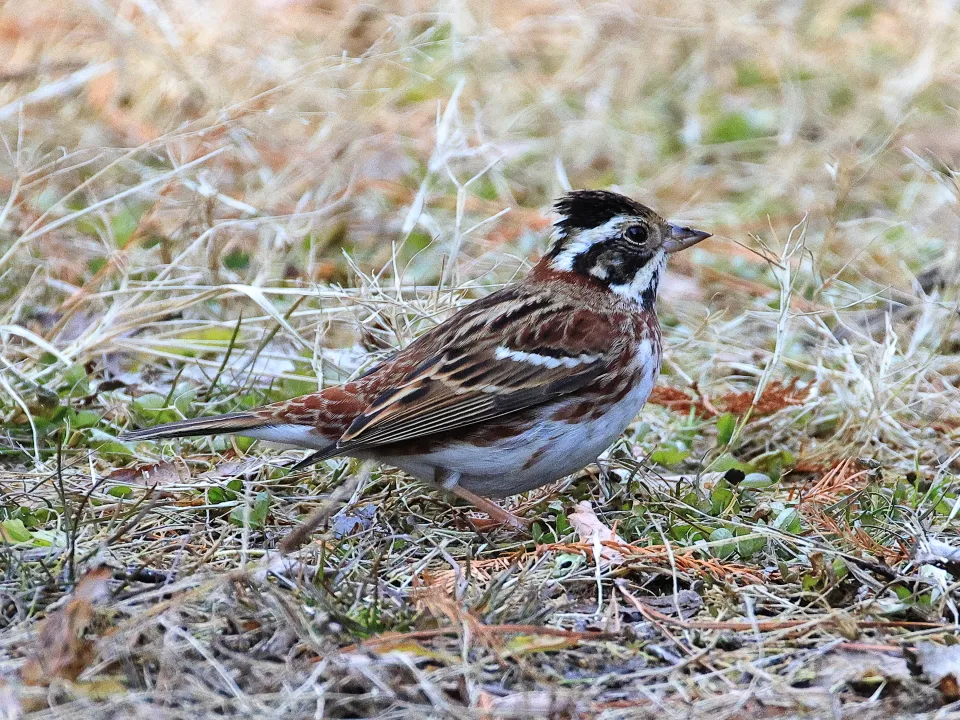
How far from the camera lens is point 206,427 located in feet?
14.5

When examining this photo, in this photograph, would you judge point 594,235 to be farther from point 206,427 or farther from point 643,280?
point 206,427

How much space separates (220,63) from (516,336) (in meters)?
4.70

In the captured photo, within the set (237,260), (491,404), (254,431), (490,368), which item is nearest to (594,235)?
(490,368)

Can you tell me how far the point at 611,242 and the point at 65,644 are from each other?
268 cm

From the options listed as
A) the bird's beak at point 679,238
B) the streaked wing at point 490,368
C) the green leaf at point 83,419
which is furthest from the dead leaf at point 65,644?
the bird's beak at point 679,238

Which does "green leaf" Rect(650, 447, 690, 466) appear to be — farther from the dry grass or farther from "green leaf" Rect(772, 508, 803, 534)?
"green leaf" Rect(772, 508, 803, 534)

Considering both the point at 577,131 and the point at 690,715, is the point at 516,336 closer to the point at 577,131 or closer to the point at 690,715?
the point at 690,715

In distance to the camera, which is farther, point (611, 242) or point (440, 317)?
point (440, 317)

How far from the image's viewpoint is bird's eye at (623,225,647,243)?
5.04 m

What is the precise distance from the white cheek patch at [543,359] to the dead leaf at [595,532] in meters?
0.56

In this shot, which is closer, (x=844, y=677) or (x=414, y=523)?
(x=844, y=677)

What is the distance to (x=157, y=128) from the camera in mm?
8320

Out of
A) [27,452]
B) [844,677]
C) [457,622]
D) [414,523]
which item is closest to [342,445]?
[414,523]

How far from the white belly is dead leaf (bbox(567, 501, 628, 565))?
0.58ft
